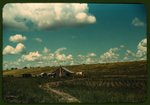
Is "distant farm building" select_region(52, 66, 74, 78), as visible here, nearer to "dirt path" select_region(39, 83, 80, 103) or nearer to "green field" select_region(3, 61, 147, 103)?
"green field" select_region(3, 61, 147, 103)

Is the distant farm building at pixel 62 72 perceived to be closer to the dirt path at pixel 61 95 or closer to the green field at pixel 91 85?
the green field at pixel 91 85

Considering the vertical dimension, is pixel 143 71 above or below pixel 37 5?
below

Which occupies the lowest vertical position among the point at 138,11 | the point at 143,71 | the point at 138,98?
the point at 138,98

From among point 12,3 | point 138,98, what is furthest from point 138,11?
point 12,3

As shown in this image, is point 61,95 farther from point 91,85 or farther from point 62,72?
point 91,85

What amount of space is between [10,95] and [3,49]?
0.94 meters

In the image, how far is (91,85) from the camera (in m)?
9.12

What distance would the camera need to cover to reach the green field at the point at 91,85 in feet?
29.3

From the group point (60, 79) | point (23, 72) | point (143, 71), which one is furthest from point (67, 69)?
point (143, 71)

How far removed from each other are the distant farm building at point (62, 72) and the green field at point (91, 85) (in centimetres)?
9

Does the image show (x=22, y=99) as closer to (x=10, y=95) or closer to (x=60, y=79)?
→ (x=10, y=95)

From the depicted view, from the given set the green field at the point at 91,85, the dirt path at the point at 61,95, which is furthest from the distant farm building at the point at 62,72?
the dirt path at the point at 61,95

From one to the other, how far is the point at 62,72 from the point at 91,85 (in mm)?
660

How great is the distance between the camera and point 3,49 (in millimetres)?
8883
